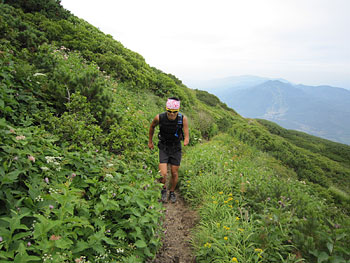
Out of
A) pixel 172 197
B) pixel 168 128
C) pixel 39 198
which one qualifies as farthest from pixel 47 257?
pixel 172 197

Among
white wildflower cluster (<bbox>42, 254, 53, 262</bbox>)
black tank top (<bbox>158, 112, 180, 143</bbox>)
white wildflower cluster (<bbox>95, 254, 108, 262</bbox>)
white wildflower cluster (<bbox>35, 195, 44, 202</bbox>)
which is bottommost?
white wildflower cluster (<bbox>95, 254, 108, 262</bbox>)

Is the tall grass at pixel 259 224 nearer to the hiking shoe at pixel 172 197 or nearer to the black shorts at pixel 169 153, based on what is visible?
the hiking shoe at pixel 172 197

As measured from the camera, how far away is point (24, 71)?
4184 millimetres

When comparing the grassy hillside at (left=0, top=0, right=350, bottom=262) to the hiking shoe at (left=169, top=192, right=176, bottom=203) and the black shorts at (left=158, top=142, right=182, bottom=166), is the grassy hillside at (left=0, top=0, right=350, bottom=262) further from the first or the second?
the black shorts at (left=158, top=142, right=182, bottom=166)

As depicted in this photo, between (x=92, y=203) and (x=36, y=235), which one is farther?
(x=92, y=203)

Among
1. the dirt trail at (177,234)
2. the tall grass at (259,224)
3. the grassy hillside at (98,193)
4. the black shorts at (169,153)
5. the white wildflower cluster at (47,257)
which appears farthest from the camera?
the black shorts at (169,153)

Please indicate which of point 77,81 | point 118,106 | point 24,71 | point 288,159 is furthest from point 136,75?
point 288,159

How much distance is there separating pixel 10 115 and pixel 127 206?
2.62 meters

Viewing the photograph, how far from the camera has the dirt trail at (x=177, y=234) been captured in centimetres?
348

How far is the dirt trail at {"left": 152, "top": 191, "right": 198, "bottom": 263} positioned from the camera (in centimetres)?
348

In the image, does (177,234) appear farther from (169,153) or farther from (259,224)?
(169,153)

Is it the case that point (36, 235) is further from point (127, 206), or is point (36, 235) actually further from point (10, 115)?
point (10, 115)

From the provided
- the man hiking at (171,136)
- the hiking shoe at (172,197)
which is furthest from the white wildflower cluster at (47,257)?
the hiking shoe at (172,197)

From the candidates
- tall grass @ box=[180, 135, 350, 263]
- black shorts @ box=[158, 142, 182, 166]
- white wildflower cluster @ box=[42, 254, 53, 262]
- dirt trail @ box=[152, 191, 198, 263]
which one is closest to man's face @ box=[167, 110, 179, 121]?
black shorts @ box=[158, 142, 182, 166]
